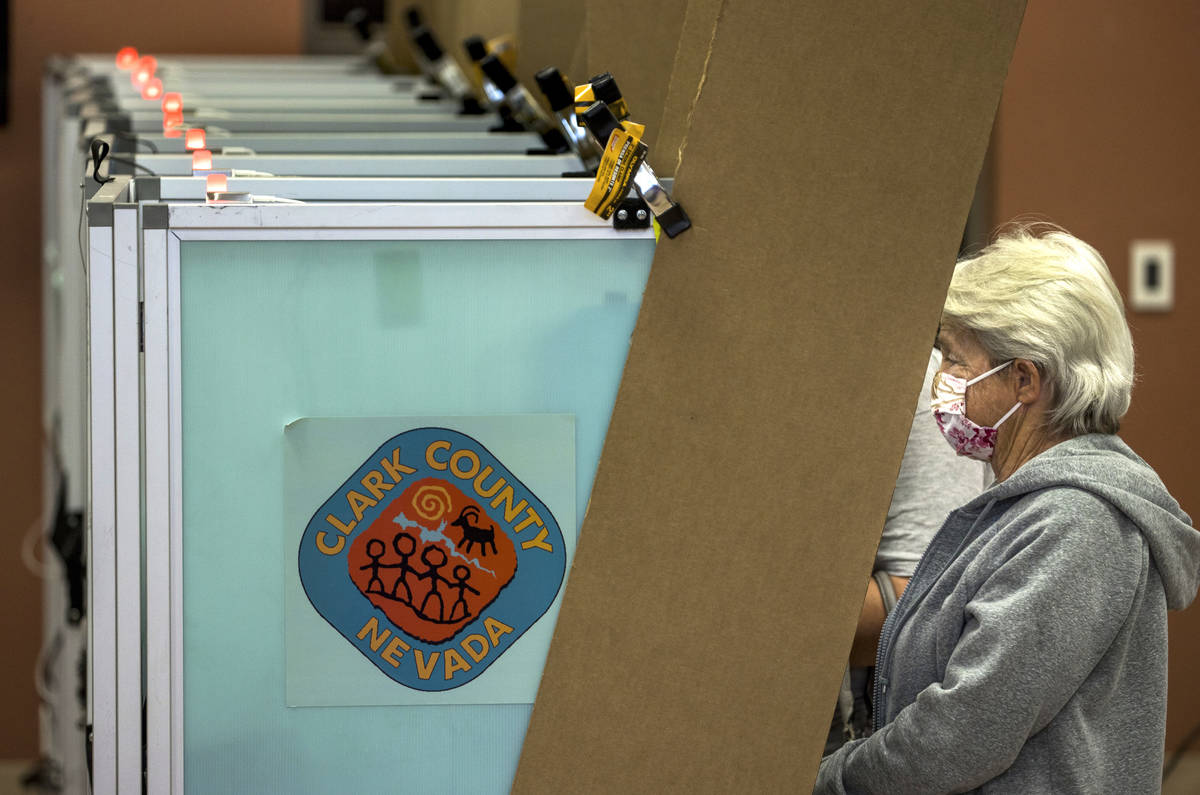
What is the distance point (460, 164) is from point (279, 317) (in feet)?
1.99

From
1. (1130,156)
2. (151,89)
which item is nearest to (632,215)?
(151,89)

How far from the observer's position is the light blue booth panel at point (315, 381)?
117 centimetres

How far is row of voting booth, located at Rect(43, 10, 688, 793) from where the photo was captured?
116 cm

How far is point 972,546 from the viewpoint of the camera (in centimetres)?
134

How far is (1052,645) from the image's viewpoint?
121 centimetres

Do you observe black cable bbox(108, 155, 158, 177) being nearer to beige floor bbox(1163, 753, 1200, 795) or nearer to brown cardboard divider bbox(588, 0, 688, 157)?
brown cardboard divider bbox(588, 0, 688, 157)

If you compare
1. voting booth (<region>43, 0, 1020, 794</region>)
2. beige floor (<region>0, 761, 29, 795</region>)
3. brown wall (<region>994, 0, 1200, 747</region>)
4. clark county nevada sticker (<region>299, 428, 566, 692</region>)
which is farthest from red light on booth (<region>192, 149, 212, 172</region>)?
beige floor (<region>0, 761, 29, 795</region>)

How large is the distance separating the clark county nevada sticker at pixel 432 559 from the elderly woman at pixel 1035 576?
406 mm

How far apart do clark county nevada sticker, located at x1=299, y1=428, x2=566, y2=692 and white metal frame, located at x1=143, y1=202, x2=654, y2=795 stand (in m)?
0.13

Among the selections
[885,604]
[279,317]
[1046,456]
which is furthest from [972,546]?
[279,317]

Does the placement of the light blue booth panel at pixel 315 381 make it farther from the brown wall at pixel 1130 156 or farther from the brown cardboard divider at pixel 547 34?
the brown wall at pixel 1130 156

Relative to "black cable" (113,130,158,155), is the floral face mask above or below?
below

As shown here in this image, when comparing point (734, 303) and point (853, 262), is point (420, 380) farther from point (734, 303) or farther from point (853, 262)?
point (853, 262)

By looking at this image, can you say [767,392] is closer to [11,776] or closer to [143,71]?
[143,71]
